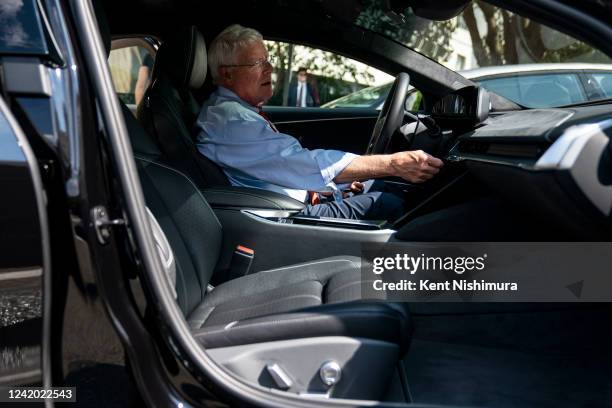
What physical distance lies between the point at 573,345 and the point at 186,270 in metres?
1.13

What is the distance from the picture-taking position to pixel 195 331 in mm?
1586

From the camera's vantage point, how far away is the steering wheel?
2.63 meters

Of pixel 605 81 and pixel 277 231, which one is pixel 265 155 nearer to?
pixel 277 231

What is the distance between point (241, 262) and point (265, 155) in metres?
0.47

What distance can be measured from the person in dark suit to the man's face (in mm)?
4780

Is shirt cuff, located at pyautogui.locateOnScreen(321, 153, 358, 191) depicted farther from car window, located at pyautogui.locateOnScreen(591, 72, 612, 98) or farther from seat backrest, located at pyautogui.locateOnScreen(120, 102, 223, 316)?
car window, located at pyautogui.locateOnScreen(591, 72, 612, 98)

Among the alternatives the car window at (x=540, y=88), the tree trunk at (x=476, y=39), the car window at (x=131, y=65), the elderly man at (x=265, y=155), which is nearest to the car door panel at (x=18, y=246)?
the car window at (x=131, y=65)

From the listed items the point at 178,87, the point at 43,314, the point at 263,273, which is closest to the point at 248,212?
the point at 263,273

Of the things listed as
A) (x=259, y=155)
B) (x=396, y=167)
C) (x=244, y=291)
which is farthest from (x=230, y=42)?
(x=244, y=291)

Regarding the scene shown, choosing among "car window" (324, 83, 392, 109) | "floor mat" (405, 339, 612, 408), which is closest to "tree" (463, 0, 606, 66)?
"car window" (324, 83, 392, 109)

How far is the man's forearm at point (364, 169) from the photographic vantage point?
2.43 metres

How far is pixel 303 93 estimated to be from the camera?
8.02 metres

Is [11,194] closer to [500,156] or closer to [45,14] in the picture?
[45,14]

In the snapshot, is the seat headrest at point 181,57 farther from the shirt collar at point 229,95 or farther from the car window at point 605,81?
the car window at point 605,81
